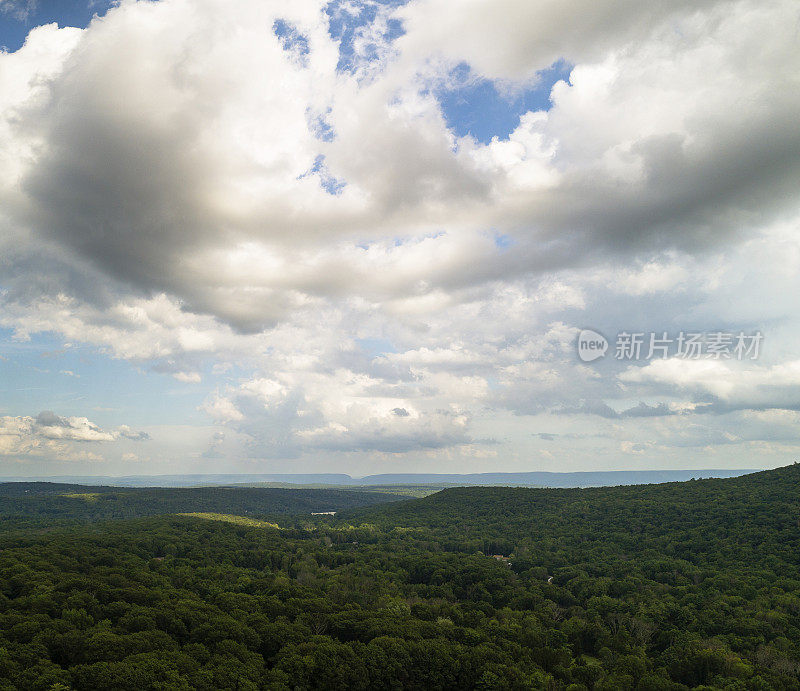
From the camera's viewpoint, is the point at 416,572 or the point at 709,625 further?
the point at 416,572

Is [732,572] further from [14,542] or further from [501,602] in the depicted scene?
[14,542]

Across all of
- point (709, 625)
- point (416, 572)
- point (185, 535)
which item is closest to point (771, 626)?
point (709, 625)

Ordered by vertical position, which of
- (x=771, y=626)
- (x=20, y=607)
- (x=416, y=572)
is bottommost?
(x=416, y=572)

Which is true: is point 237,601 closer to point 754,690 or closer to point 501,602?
point 501,602

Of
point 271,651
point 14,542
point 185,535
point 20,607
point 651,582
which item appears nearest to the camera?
point 271,651

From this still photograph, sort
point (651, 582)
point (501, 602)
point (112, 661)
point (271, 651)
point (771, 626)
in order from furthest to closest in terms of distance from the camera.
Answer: point (651, 582), point (501, 602), point (771, 626), point (271, 651), point (112, 661)

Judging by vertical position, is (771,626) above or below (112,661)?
below
